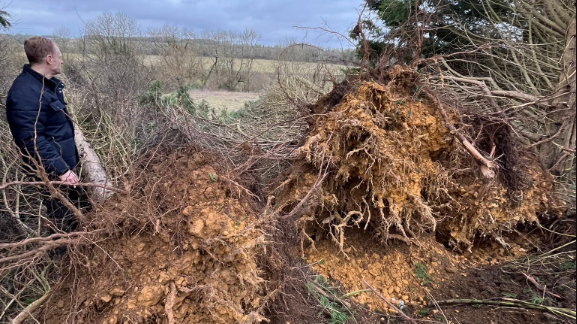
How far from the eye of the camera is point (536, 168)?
3.88m

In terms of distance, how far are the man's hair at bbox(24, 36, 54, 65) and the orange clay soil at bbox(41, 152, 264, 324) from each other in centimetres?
149

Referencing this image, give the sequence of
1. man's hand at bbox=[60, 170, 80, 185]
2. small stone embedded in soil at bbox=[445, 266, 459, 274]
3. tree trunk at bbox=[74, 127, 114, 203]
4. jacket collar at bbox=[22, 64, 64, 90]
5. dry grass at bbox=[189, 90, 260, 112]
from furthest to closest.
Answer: dry grass at bbox=[189, 90, 260, 112] → small stone embedded in soil at bbox=[445, 266, 459, 274] → tree trunk at bbox=[74, 127, 114, 203] → jacket collar at bbox=[22, 64, 64, 90] → man's hand at bbox=[60, 170, 80, 185]

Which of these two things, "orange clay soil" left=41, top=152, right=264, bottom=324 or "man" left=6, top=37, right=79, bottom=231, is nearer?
"orange clay soil" left=41, top=152, right=264, bottom=324

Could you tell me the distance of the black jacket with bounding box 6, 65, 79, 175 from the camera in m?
2.51

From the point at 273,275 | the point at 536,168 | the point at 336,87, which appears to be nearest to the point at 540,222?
the point at 536,168

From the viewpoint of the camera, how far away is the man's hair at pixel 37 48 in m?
2.65

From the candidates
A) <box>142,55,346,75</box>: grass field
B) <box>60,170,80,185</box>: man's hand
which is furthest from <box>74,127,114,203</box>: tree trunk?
<box>142,55,346,75</box>: grass field

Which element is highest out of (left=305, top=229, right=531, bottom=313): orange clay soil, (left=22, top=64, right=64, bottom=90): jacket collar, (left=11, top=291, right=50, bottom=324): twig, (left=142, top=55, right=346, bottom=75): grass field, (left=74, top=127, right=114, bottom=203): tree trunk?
(left=142, top=55, right=346, bottom=75): grass field

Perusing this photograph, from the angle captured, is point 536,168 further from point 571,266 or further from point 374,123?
point 374,123

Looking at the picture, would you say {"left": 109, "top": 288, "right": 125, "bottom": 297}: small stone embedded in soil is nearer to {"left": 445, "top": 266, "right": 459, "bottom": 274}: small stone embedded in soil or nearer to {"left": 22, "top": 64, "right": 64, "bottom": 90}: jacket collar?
{"left": 22, "top": 64, "right": 64, "bottom": 90}: jacket collar

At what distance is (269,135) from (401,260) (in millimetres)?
2696

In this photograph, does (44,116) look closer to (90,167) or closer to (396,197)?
(90,167)

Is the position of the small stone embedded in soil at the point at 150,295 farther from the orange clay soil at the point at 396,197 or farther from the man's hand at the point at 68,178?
the orange clay soil at the point at 396,197

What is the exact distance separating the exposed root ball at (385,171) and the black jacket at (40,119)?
77.5 inches
